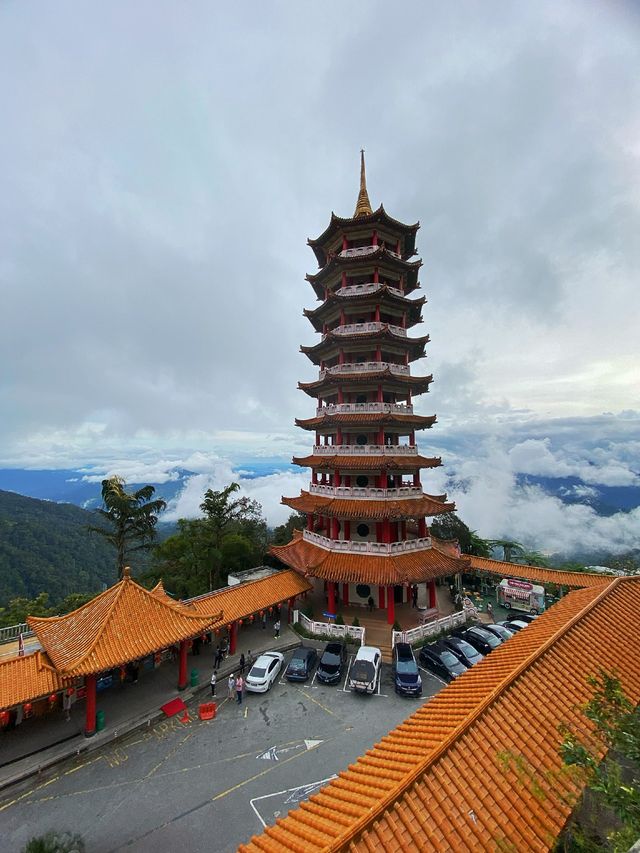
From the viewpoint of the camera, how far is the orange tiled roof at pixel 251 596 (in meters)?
20.8

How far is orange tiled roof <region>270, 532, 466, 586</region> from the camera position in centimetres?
2122

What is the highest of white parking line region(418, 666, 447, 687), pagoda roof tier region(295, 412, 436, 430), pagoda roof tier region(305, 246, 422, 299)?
pagoda roof tier region(305, 246, 422, 299)

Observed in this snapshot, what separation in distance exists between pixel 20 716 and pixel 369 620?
1718 cm

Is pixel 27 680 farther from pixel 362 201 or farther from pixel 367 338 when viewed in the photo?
pixel 362 201

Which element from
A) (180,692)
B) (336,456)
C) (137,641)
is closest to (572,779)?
(137,641)

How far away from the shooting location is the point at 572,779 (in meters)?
6.27

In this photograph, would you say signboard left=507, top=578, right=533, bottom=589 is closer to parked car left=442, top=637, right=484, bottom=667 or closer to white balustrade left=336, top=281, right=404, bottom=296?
parked car left=442, top=637, right=484, bottom=667

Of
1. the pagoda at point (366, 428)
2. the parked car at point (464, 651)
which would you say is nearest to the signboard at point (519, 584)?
the pagoda at point (366, 428)

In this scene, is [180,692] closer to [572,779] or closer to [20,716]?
[20,716]

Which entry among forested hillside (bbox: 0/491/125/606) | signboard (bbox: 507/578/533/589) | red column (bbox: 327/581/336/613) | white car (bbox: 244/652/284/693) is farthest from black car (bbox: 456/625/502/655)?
forested hillside (bbox: 0/491/125/606)

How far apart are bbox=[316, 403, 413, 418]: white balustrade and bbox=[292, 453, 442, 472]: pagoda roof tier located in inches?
113

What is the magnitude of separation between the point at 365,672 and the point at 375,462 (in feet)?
36.5

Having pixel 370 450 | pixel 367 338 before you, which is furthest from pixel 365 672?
pixel 367 338

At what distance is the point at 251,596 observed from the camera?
878 inches
